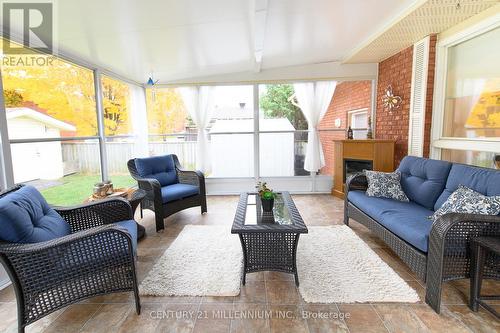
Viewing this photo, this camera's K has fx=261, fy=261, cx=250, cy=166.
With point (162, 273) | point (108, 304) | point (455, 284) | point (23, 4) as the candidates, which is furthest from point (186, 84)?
point (455, 284)

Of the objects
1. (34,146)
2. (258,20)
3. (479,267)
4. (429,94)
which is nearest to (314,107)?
(429,94)

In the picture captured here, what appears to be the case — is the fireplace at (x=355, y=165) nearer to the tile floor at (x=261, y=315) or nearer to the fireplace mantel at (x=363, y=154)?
the fireplace mantel at (x=363, y=154)

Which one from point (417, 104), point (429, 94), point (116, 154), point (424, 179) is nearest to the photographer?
point (424, 179)

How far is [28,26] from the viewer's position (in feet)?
7.68

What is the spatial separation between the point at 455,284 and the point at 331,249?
3.44ft

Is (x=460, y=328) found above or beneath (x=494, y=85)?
beneath

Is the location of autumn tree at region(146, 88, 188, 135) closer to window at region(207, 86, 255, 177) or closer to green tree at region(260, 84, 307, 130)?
window at region(207, 86, 255, 177)

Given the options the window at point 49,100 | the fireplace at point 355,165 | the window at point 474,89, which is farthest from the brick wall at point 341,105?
the window at point 49,100

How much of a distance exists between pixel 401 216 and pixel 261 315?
159 centimetres

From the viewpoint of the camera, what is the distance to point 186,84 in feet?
16.5

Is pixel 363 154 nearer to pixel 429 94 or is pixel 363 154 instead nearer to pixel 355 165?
pixel 355 165

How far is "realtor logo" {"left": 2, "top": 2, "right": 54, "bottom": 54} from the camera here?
2.04 metres

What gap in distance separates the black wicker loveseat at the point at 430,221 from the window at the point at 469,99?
22.0 inches

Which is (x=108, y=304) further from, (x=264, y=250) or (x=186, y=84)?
(x=186, y=84)
